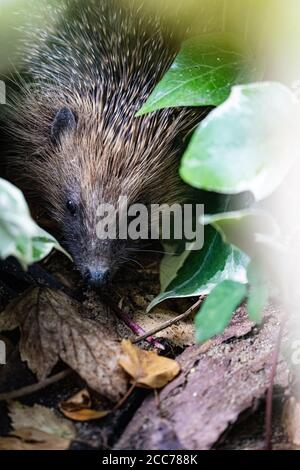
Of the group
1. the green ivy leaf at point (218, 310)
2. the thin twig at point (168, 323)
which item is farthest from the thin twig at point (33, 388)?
the green ivy leaf at point (218, 310)

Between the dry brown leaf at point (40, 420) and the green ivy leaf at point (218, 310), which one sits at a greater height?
the green ivy leaf at point (218, 310)

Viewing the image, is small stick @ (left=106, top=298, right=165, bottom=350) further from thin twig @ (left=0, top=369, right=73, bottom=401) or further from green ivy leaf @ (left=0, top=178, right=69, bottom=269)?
green ivy leaf @ (left=0, top=178, right=69, bottom=269)

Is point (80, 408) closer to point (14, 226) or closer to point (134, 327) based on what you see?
point (134, 327)

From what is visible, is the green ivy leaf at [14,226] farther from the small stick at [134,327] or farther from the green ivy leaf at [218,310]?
the small stick at [134,327]

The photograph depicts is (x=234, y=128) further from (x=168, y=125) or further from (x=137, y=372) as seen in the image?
(x=168, y=125)

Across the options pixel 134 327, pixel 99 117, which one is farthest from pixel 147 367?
pixel 99 117

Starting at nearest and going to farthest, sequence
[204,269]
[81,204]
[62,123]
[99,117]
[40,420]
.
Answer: [40,420]
[204,269]
[81,204]
[99,117]
[62,123]
